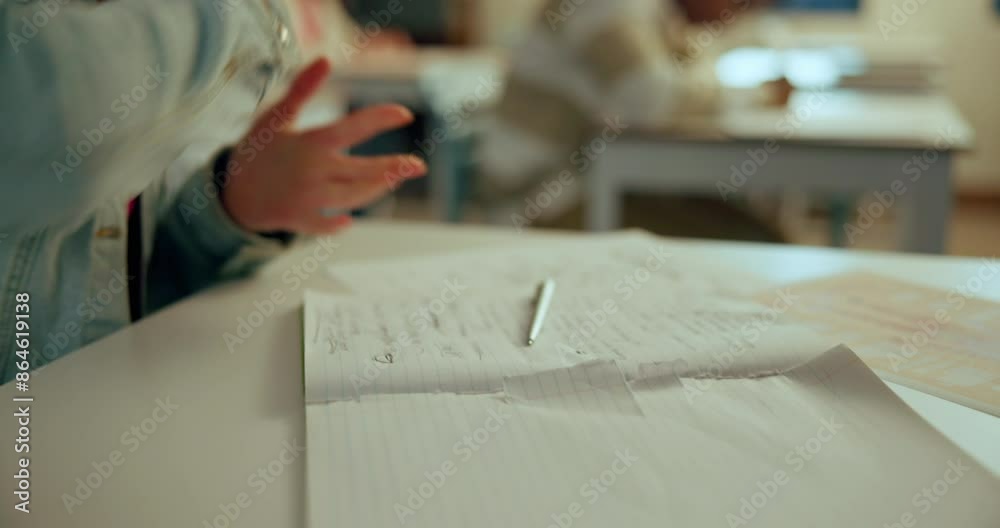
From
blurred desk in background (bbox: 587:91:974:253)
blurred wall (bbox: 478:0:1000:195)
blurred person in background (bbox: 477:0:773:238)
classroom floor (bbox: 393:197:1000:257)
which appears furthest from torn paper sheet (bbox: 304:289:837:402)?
blurred wall (bbox: 478:0:1000:195)

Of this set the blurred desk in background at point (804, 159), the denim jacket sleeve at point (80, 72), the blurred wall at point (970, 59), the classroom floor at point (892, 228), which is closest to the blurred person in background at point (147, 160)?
the denim jacket sleeve at point (80, 72)

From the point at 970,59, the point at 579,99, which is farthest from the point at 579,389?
the point at 970,59

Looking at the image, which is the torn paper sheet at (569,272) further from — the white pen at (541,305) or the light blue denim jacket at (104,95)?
the light blue denim jacket at (104,95)

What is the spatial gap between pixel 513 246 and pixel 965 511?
47 centimetres

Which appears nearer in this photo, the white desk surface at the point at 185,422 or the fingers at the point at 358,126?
the white desk surface at the point at 185,422

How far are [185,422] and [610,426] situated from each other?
20 centimetres

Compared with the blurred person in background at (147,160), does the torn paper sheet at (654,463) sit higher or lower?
lower

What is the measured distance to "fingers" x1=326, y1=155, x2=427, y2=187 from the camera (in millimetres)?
604

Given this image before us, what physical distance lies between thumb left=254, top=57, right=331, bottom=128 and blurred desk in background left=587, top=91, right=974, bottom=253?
0.91 metres

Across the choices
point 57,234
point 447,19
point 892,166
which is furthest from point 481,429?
point 447,19

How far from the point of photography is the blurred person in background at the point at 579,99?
5.38 ft

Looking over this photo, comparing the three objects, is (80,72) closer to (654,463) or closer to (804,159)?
(654,463)

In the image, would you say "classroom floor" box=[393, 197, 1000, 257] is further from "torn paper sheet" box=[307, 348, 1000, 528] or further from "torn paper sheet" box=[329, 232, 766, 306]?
"torn paper sheet" box=[307, 348, 1000, 528]

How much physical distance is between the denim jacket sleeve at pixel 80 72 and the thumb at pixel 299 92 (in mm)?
247
